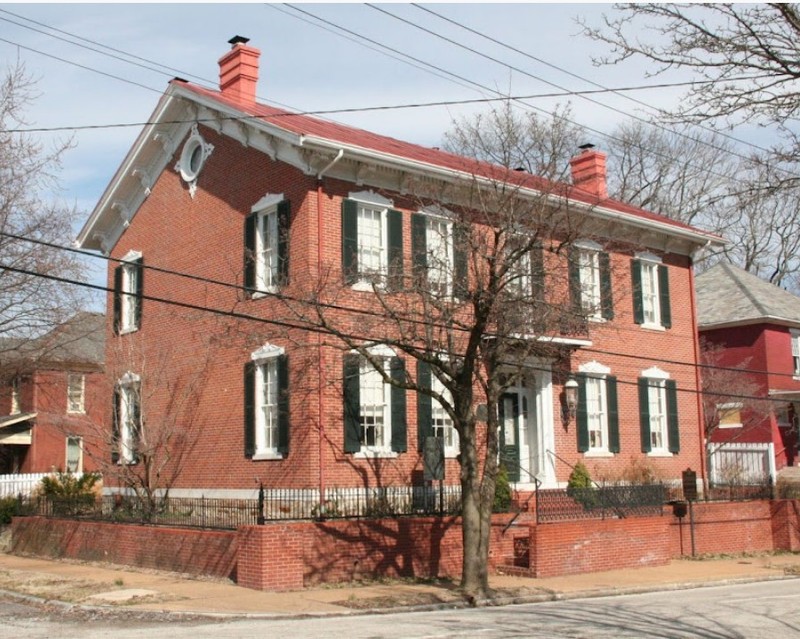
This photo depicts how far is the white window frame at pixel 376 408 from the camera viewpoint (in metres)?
20.3

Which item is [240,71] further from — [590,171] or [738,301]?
[738,301]

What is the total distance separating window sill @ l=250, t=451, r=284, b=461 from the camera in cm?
2030

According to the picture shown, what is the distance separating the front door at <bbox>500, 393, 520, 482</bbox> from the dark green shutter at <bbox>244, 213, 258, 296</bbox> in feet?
22.1

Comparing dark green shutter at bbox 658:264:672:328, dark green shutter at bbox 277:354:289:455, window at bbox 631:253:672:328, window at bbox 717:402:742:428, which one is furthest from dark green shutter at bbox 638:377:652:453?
Result: dark green shutter at bbox 277:354:289:455

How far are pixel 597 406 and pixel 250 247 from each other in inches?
389

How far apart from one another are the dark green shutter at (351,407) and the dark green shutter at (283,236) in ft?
7.60

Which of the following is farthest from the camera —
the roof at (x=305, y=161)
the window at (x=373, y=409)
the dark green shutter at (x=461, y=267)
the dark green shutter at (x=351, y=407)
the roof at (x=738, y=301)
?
the roof at (x=738, y=301)

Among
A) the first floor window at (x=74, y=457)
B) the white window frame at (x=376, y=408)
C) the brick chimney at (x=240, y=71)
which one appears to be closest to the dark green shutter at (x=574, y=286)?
the white window frame at (x=376, y=408)

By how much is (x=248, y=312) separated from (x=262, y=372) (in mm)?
1394

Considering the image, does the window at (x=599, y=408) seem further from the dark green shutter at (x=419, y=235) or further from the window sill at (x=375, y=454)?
the window sill at (x=375, y=454)

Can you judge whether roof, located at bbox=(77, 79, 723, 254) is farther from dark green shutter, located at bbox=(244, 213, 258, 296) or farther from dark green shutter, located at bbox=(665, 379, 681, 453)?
dark green shutter, located at bbox=(665, 379, 681, 453)

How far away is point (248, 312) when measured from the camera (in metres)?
21.8

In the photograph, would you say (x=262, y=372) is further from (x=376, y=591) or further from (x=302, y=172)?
(x=376, y=591)

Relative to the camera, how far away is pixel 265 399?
2122cm
